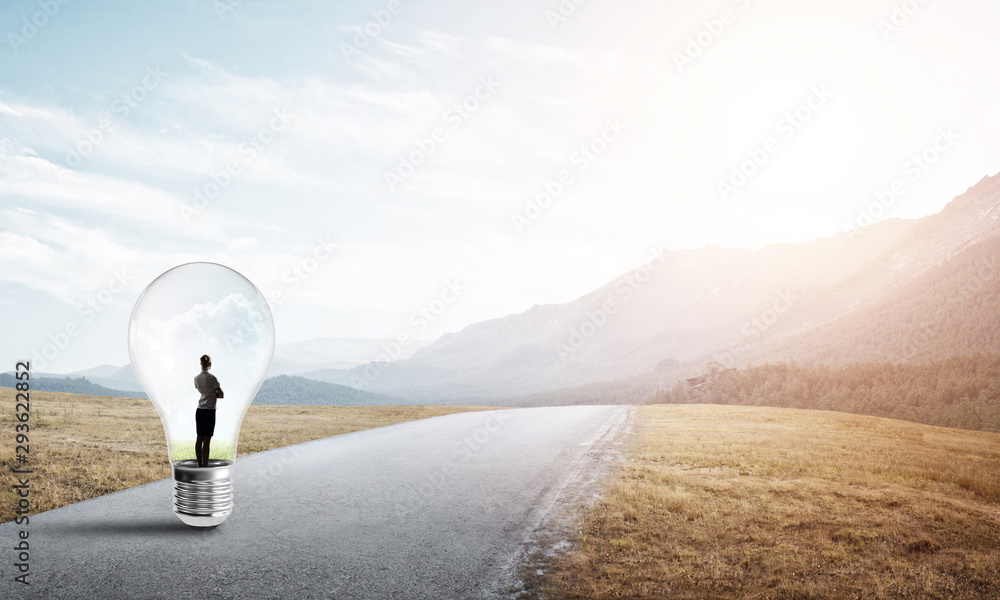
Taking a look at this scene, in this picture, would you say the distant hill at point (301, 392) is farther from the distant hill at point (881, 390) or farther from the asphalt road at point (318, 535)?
the asphalt road at point (318, 535)

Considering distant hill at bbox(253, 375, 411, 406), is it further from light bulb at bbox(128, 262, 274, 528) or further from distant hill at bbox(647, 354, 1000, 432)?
light bulb at bbox(128, 262, 274, 528)

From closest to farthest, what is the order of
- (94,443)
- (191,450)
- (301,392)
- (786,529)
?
(191,450), (786,529), (94,443), (301,392)

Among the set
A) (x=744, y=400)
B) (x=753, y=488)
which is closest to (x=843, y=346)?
(x=744, y=400)

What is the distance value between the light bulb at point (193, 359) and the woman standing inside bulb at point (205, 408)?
104mm

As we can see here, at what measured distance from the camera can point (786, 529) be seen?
361 inches

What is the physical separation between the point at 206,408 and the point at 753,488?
10540 mm

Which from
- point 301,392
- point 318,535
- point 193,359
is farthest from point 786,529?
point 301,392

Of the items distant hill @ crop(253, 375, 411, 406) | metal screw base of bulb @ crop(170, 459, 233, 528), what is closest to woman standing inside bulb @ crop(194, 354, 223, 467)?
metal screw base of bulb @ crop(170, 459, 233, 528)

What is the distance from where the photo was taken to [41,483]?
10672 millimetres

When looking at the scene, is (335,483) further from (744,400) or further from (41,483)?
(744,400)

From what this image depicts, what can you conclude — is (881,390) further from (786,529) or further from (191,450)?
(191,450)

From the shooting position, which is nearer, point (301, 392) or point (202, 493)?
point (202, 493)

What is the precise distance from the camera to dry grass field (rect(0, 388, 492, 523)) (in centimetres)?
1052

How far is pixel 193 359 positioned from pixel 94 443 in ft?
40.4
